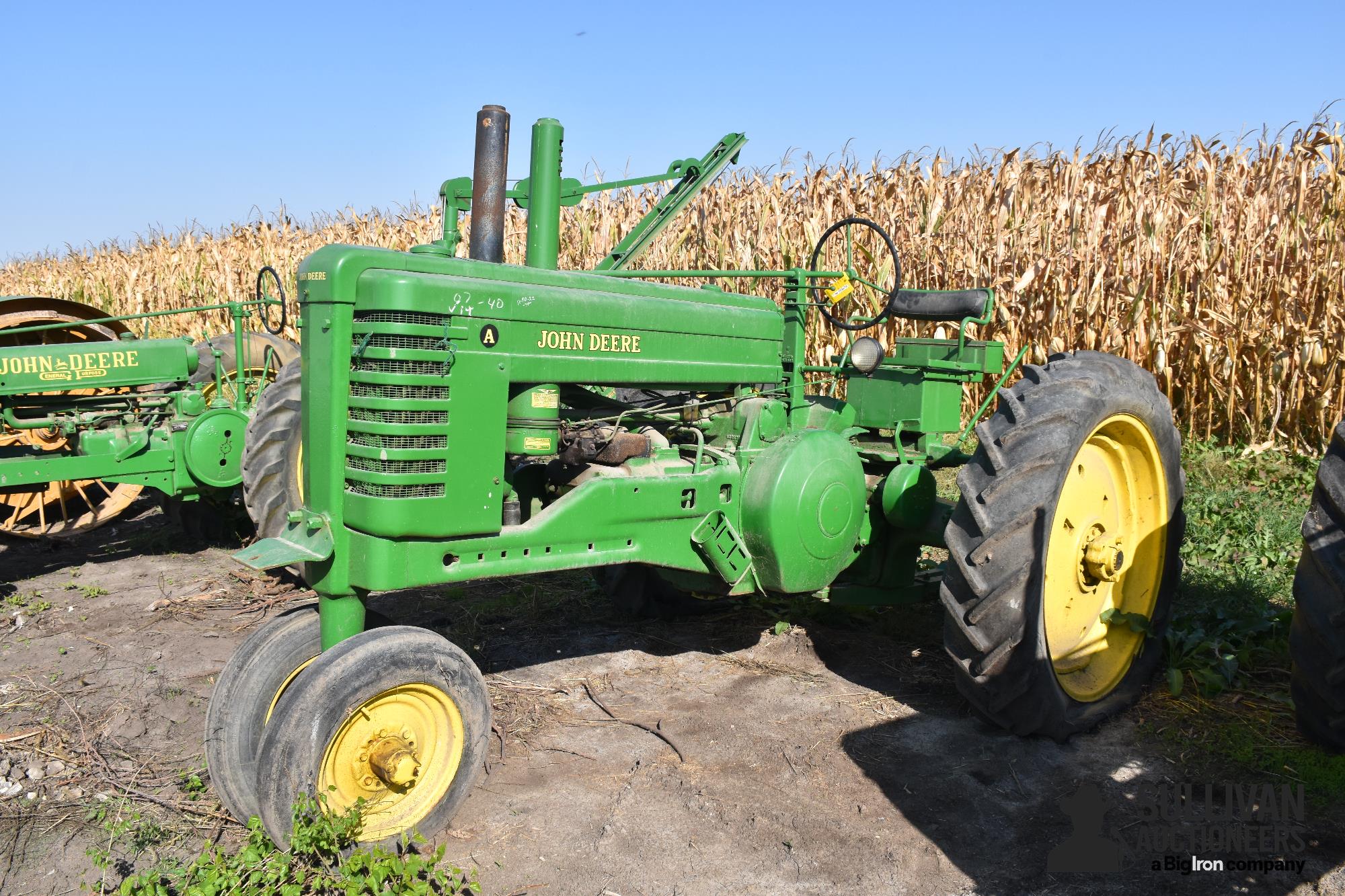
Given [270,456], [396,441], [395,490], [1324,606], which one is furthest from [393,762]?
[270,456]

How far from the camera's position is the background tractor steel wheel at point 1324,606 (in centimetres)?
312

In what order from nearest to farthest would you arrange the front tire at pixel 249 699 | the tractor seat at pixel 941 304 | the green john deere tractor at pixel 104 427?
the front tire at pixel 249 699 → the tractor seat at pixel 941 304 → the green john deere tractor at pixel 104 427

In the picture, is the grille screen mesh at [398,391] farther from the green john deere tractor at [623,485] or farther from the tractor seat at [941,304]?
the tractor seat at [941,304]

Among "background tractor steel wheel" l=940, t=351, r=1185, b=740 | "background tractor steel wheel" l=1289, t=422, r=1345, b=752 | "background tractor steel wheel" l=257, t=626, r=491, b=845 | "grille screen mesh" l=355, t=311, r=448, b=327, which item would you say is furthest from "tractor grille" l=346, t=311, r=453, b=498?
"background tractor steel wheel" l=1289, t=422, r=1345, b=752

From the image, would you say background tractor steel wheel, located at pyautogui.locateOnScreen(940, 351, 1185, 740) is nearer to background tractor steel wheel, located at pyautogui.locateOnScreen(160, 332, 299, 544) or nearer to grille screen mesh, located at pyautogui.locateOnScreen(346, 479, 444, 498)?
grille screen mesh, located at pyautogui.locateOnScreen(346, 479, 444, 498)

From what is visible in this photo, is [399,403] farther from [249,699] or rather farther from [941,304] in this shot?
[941,304]

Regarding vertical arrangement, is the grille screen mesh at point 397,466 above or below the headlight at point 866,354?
below

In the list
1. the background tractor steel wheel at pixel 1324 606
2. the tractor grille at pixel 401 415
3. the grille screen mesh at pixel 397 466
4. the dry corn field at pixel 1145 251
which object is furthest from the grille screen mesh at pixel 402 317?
the dry corn field at pixel 1145 251

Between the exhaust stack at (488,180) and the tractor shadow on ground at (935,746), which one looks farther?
the exhaust stack at (488,180)

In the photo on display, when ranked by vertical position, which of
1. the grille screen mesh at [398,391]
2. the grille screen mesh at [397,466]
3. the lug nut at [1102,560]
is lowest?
the lug nut at [1102,560]

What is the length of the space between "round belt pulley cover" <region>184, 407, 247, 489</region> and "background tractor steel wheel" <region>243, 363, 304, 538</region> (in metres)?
0.66

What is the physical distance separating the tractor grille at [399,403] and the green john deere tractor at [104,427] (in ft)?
10.4

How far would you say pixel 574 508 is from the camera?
3.47 meters

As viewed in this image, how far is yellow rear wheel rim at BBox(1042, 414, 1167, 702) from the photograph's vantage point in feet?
12.6
